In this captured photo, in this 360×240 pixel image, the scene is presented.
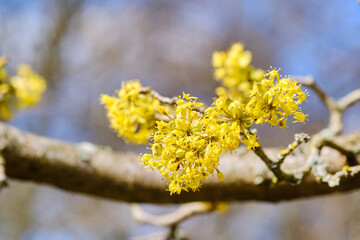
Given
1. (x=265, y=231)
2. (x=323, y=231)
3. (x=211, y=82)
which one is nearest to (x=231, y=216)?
(x=265, y=231)

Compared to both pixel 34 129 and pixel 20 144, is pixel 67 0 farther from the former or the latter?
pixel 20 144

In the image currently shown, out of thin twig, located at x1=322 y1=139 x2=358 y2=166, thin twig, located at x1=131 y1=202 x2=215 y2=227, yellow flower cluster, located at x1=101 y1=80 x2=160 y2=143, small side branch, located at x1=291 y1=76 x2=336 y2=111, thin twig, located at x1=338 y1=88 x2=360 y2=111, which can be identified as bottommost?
thin twig, located at x1=131 y1=202 x2=215 y2=227

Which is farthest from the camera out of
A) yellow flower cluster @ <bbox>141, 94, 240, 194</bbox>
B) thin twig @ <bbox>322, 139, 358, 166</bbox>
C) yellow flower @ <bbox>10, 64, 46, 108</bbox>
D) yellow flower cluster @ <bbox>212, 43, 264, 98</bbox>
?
yellow flower @ <bbox>10, 64, 46, 108</bbox>

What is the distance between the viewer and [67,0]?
7.91 meters

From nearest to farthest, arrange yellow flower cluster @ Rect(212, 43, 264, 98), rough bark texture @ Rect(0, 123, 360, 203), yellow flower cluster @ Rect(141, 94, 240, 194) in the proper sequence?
yellow flower cluster @ Rect(141, 94, 240, 194), rough bark texture @ Rect(0, 123, 360, 203), yellow flower cluster @ Rect(212, 43, 264, 98)

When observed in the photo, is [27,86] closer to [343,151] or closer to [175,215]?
[175,215]

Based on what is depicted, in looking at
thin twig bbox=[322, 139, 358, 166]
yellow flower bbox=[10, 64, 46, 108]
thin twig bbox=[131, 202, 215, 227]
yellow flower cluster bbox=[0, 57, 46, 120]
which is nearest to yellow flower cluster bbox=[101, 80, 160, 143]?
thin twig bbox=[322, 139, 358, 166]

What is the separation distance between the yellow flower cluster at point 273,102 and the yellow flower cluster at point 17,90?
1.77 m

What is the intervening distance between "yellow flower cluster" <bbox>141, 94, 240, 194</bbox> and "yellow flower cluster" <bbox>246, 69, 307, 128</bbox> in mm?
88

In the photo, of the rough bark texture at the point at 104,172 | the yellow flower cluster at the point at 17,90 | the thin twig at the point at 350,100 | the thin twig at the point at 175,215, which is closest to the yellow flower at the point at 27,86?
the yellow flower cluster at the point at 17,90

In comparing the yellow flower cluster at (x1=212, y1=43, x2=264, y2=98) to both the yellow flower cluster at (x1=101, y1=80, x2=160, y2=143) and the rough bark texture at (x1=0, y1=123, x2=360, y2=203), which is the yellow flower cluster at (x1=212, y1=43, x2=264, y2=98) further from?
the yellow flower cluster at (x1=101, y1=80, x2=160, y2=143)

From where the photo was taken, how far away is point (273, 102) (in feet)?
3.92

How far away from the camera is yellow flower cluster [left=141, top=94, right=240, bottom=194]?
1.17m

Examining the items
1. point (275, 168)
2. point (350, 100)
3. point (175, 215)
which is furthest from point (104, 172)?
point (350, 100)
